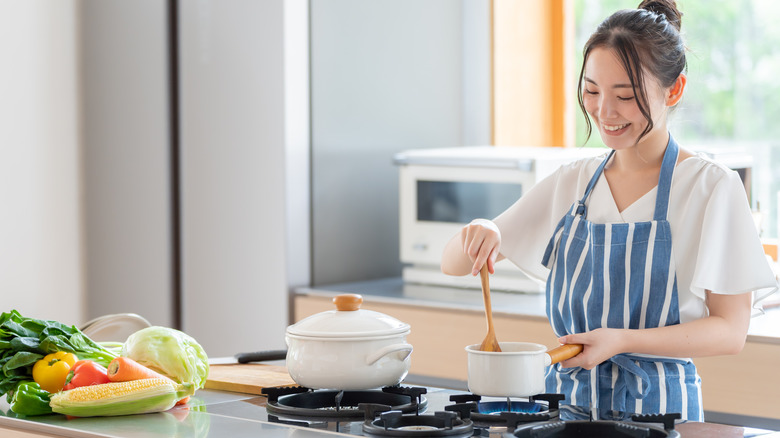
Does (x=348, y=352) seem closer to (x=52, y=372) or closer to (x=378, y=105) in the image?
(x=52, y=372)

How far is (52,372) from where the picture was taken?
1.32 m

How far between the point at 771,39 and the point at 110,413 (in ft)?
8.52

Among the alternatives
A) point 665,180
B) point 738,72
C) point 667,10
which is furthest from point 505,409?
point 738,72

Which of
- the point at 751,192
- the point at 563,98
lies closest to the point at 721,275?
the point at 751,192

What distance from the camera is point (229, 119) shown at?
2.80 metres

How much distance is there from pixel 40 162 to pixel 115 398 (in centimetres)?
179

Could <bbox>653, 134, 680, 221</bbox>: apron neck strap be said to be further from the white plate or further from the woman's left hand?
the white plate

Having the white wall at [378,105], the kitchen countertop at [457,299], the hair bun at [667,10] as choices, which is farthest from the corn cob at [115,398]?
the white wall at [378,105]

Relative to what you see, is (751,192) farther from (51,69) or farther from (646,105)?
(51,69)

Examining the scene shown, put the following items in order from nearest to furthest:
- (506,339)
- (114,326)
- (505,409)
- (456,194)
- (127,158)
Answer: (505,409)
(114,326)
(506,339)
(456,194)
(127,158)

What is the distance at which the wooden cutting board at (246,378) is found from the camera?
143 cm

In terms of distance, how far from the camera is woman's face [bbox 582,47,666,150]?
4.64 feet

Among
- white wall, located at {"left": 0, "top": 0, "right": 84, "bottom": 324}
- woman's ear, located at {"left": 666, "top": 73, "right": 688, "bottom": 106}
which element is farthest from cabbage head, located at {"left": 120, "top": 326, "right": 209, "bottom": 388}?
white wall, located at {"left": 0, "top": 0, "right": 84, "bottom": 324}

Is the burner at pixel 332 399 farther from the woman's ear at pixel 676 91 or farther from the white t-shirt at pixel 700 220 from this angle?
the woman's ear at pixel 676 91
